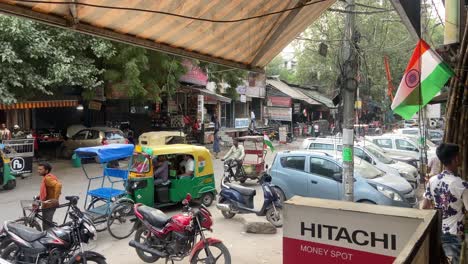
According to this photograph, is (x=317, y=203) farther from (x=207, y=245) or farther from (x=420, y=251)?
(x=207, y=245)

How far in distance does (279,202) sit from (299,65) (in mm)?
32974

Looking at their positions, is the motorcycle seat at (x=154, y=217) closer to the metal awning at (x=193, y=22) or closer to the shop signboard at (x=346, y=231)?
the metal awning at (x=193, y=22)

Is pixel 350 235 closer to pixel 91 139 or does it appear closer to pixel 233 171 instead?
pixel 233 171

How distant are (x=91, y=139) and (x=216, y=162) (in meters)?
5.54

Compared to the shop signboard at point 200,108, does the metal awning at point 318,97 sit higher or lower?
higher

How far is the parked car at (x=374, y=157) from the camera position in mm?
11602

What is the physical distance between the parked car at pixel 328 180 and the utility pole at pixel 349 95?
1076mm

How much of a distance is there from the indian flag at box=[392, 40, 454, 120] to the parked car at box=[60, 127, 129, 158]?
562 inches

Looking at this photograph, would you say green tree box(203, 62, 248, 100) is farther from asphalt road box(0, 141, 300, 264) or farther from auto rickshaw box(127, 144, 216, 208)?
auto rickshaw box(127, 144, 216, 208)

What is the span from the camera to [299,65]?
40250 mm

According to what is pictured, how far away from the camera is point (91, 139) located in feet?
58.5

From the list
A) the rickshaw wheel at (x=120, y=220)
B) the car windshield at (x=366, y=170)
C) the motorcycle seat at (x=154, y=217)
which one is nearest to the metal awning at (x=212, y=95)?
the car windshield at (x=366, y=170)

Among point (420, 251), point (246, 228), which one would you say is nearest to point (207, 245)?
point (246, 228)

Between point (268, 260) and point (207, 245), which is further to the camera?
point (268, 260)
